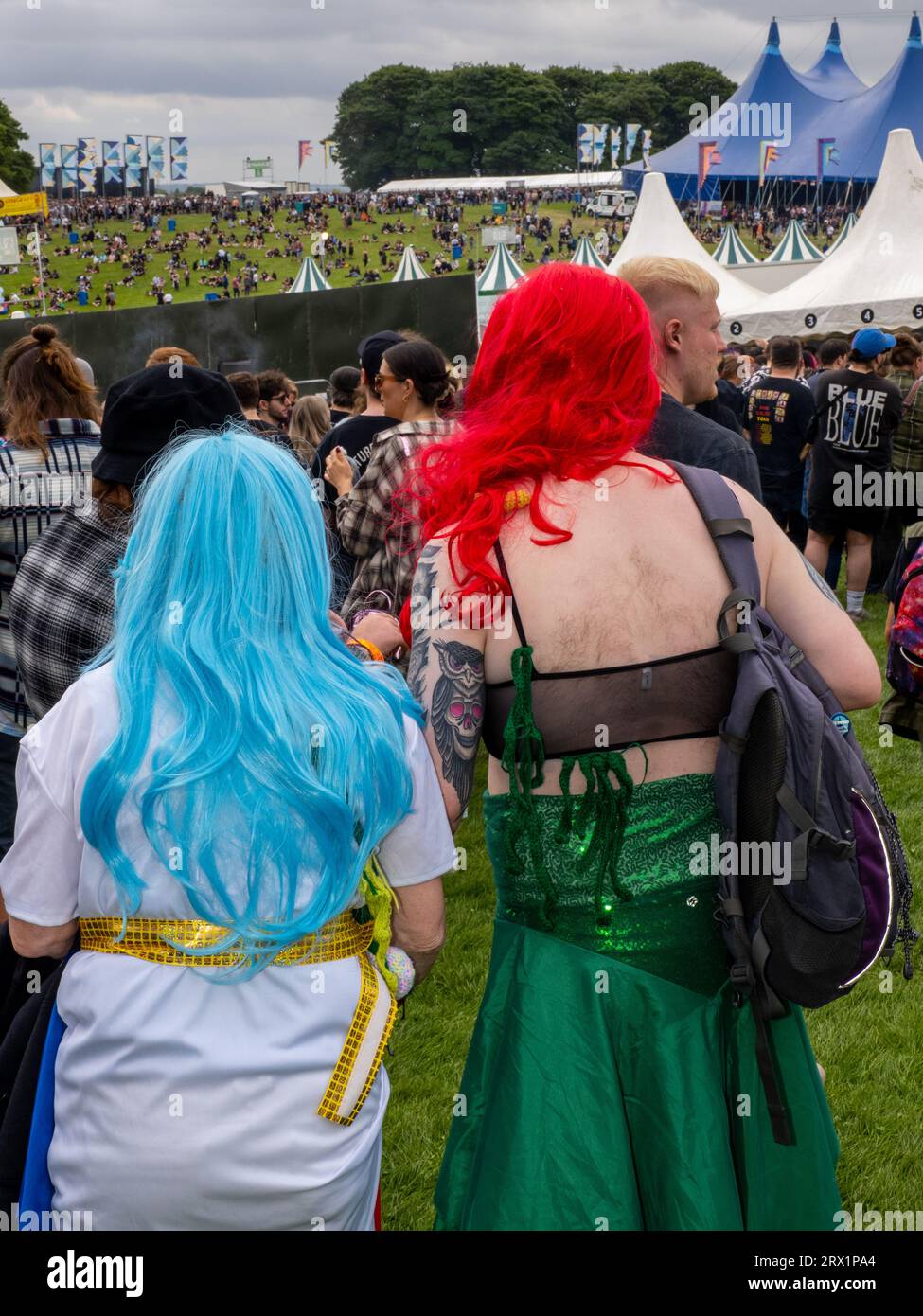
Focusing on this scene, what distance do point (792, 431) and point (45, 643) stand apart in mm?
8282

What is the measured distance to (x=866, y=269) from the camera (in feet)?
52.6

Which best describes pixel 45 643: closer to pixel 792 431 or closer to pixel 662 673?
pixel 662 673

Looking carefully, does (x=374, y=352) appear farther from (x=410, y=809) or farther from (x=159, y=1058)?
(x=159, y=1058)

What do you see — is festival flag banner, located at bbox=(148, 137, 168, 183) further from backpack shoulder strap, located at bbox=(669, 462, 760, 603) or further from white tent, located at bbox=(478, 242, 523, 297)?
backpack shoulder strap, located at bbox=(669, 462, 760, 603)

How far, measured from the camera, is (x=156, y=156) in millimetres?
48469

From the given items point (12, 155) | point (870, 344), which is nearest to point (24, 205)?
point (870, 344)

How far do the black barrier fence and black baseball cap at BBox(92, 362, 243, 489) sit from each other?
12.0 metres

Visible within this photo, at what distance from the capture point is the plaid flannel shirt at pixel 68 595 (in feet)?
9.26

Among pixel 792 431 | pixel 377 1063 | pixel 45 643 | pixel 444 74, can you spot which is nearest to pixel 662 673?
pixel 377 1063

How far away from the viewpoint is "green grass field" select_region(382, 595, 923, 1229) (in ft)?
→ 10.3

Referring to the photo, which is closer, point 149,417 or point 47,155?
point 149,417

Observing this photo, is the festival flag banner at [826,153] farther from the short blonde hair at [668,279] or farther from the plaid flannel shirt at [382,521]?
the short blonde hair at [668,279]

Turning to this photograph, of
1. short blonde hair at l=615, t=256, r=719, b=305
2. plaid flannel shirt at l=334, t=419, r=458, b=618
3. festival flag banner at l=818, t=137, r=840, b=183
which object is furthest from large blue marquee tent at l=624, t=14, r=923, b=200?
short blonde hair at l=615, t=256, r=719, b=305

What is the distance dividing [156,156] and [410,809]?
171 feet
